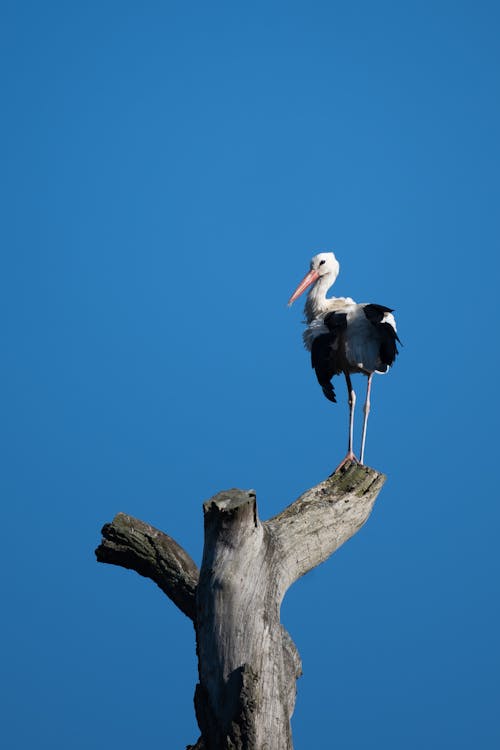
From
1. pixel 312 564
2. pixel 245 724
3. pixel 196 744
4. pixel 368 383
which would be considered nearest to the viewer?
pixel 245 724

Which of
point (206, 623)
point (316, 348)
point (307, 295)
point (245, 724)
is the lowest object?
point (245, 724)

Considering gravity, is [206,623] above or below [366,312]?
below

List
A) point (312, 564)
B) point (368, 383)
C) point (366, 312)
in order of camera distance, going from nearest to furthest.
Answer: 1. point (312, 564)
2. point (366, 312)
3. point (368, 383)

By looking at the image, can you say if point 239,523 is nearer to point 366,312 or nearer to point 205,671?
point 205,671

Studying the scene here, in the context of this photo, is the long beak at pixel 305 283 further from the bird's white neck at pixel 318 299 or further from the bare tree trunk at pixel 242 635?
the bare tree trunk at pixel 242 635

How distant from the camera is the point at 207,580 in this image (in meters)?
6.26

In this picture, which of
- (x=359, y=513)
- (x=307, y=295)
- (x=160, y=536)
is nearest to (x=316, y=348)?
(x=307, y=295)

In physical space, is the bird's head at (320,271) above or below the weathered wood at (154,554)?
above

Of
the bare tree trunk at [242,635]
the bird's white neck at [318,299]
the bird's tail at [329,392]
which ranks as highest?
the bird's white neck at [318,299]

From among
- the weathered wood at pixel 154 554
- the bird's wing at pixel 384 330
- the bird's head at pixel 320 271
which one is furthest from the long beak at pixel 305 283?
the weathered wood at pixel 154 554

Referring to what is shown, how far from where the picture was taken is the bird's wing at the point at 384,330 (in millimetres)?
10180

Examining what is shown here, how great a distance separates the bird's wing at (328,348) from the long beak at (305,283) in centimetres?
118

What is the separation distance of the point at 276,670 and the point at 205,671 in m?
0.42

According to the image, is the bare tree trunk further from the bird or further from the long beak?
the long beak
